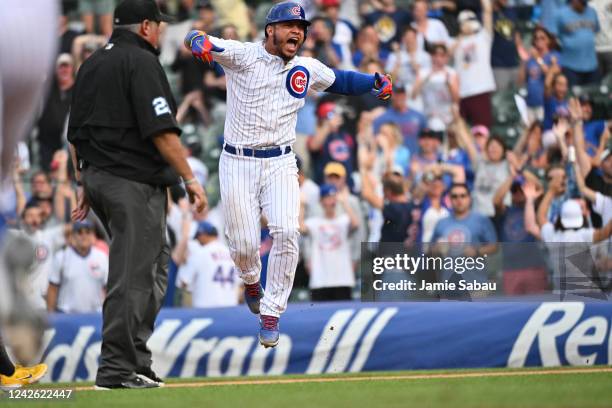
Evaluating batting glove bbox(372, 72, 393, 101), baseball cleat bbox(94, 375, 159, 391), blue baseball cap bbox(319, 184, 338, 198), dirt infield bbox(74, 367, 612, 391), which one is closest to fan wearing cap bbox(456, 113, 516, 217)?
blue baseball cap bbox(319, 184, 338, 198)

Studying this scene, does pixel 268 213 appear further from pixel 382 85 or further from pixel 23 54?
pixel 23 54

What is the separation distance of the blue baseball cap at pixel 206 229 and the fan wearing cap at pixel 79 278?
1003 mm

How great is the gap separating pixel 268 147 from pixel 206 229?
427 cm

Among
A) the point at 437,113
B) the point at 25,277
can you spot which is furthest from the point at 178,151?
the point at 437,113

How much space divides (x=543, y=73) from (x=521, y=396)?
7905 millimetres

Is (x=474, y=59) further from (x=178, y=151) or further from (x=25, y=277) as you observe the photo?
(x=25, y=277)

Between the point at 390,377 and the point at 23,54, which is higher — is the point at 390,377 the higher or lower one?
the lower one

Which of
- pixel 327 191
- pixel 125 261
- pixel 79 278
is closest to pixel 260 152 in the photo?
pixel 125 261

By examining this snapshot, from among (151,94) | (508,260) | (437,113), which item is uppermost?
(151,94)

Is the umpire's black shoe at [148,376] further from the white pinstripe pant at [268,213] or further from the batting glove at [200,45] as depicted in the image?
the batting glove at [200,45]

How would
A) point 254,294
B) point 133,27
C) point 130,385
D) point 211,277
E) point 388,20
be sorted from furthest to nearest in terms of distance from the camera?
point 388,20
point 211,277
point 254,294
point 133,27
point 130,385

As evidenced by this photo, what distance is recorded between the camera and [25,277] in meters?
4.37

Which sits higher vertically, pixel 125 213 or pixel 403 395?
pixel 125 213

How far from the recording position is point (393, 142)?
13578 millimetres
